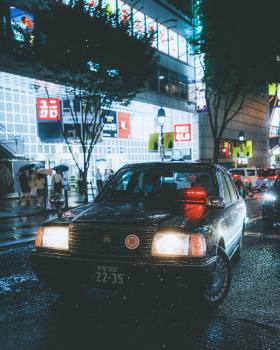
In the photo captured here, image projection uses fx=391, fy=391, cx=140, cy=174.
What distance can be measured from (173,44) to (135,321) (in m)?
31.6

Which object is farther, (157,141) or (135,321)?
(157,141)

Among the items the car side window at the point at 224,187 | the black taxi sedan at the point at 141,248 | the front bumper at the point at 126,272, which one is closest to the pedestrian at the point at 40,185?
the car side window at the point at 224,187

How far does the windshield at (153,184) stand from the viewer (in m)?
5.15

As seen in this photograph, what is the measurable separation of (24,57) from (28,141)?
12.4 metres

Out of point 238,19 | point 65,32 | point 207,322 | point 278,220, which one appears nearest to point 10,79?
point 65,32

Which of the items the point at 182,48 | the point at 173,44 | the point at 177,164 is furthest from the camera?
the point at 182,48

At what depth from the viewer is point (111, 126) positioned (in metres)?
28.9

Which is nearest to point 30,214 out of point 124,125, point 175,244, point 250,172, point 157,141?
point 157,141

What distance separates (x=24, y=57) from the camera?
1539 centimetres

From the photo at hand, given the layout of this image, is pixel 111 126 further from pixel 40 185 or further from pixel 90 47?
pixel 90 47

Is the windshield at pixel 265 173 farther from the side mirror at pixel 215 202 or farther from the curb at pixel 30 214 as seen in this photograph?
the side mirror at pixel 215 202

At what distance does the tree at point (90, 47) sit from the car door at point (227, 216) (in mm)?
10590

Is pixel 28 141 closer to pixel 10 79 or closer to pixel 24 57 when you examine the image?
pixel 10 79

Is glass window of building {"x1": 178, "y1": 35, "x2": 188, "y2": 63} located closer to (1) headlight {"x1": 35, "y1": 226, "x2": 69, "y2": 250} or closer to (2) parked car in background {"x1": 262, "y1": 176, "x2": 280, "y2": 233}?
(2) parked car in background {"x1": 262, "y1": 176, "x2": 280, "y2": 233}
